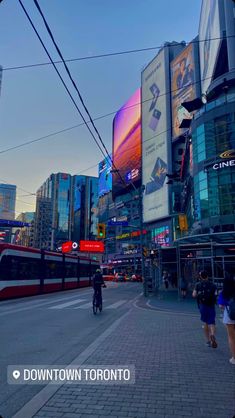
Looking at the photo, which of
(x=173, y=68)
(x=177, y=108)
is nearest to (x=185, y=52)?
(x=173, y=68)

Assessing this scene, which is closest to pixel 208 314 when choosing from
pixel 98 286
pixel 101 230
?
pixel 98 286

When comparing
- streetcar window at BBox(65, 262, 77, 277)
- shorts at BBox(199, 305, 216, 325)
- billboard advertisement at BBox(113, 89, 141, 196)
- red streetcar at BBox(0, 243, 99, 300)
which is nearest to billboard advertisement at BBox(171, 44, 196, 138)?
billboard advertisement at BBox(113, 89, 141, 196)

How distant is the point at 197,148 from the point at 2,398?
31.1 meters

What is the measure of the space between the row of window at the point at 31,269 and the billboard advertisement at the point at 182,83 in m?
41.0

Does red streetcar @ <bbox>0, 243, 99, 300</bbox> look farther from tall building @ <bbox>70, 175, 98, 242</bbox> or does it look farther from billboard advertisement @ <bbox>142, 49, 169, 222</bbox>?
tall building @ <bbox>70, 175, 98, 242</bbox>

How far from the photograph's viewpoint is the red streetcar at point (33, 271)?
18.8 metres

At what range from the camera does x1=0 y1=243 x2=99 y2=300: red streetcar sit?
739 inches

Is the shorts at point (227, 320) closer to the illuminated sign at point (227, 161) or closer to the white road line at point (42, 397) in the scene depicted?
the white road line at point (42, 397)

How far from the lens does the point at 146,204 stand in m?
72.4

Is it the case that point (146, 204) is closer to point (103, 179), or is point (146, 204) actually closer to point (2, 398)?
point (103, 179)

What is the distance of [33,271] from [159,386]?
60.7 ft

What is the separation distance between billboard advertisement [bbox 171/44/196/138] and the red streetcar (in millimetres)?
40392

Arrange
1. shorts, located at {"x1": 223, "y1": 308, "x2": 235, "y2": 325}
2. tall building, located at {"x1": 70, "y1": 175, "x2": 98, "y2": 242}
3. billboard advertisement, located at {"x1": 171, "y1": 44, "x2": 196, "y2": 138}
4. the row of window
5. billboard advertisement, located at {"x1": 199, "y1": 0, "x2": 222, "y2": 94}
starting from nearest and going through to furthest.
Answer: shorts, located at {"x1": 223, "y1": 308, "x2": 235, "y2": 325}
the row of window
billboard advertisement, located at {"x1": 199, "y1": 0, "x2": 222, "y2": 94}
billboard advertisement, located at {"x1": 171, "y1": 44, "x2": 196, "y2": 138}
tall building, located at {"x1": 70, "y1": 175, "x2": 98, "y2": 242}

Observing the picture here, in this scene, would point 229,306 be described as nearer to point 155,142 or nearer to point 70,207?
point 155,142
